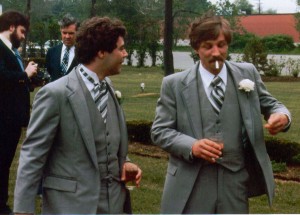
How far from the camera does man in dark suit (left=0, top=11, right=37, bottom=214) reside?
6957mm

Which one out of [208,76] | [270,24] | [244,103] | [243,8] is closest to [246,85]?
[244,103]

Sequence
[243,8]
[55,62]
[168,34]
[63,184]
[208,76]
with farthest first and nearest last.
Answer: [243,8], [168,34], [55,62], [208,76], [63,184]

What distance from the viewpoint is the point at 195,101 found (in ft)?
13.5

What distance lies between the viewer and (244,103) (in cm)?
411

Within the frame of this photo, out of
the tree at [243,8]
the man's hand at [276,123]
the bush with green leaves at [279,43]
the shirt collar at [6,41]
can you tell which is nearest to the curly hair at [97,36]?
the man's hand at [276,123]

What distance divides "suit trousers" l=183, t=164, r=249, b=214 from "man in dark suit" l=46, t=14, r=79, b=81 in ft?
10.7

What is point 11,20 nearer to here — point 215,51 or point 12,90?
point 12,90

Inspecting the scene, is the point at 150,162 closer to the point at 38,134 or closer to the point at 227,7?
the point at 38,134

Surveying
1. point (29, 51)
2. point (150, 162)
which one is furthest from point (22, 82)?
point (29, 51)

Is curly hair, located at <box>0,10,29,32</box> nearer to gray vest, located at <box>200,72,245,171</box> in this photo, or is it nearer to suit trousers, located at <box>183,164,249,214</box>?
gray vest, located at <box>200,72,245,171</box>

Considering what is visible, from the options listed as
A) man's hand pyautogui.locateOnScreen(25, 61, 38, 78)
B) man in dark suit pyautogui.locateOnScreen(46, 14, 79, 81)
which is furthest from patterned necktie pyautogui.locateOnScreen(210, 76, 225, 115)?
man's hand pyautogui.locateOnScreen(25, 61, 38, 78)

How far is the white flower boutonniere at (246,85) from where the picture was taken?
405 centimetres

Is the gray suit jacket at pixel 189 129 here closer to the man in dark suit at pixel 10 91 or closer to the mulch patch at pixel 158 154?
the man in dark suit at pixel 10 91

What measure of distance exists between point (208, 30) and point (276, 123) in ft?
2.06
